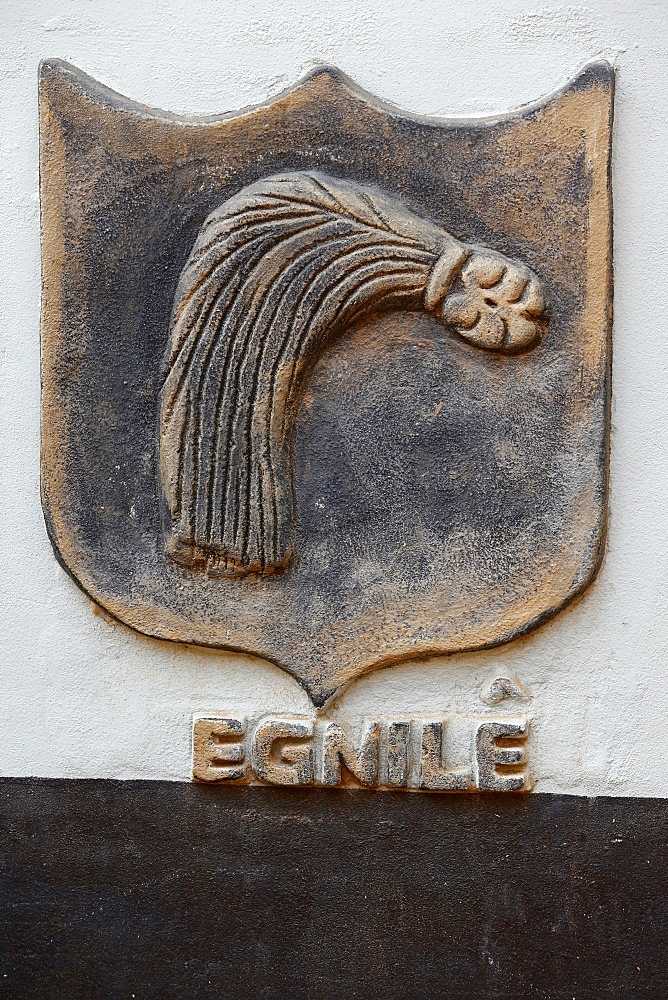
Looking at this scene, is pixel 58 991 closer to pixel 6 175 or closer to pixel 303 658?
pixel 303 658

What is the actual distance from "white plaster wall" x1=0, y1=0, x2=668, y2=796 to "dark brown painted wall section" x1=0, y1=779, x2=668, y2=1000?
10 centimetres

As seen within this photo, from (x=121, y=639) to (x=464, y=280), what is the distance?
3.21 ft

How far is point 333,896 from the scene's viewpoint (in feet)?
5.78

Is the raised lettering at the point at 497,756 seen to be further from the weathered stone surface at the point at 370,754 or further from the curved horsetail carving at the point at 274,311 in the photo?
the curved horsetail carving at the point at 274,311

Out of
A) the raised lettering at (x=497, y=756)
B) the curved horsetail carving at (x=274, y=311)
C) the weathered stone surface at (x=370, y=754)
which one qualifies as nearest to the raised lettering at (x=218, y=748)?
the weathered stone surface at (x=370, y=754)

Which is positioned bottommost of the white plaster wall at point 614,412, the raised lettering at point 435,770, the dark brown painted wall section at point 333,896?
the dark brown painted wall section at point 333,896

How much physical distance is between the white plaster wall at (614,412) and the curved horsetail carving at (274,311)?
0.24 metres

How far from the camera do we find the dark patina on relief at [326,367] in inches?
66.8

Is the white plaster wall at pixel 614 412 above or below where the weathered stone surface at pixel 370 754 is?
above

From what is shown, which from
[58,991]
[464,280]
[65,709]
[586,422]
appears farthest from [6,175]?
[58,991]

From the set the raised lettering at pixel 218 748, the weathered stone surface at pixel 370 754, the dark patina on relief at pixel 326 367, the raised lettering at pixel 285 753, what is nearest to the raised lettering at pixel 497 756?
the weathered stone surface at pixel 370 754

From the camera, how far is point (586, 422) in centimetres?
170

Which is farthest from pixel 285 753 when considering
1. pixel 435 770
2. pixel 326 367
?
pixel 326 367

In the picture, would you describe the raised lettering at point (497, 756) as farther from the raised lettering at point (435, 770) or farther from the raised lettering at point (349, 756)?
the raised lettering at point (349, 756)
